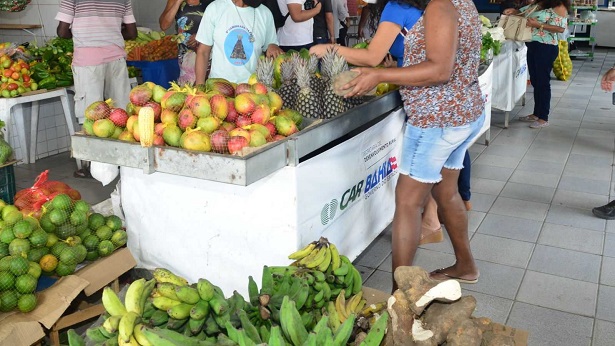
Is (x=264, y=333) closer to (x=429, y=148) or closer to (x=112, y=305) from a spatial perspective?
(x=112, y=305)

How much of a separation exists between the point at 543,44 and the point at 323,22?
272cm

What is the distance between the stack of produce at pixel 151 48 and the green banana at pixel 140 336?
17.8 ft

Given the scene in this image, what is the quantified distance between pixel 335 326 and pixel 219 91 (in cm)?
155

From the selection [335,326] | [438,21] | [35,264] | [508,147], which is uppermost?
[438,21]

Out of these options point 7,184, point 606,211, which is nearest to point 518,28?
point 606,211

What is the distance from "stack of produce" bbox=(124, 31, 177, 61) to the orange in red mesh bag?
329 cm

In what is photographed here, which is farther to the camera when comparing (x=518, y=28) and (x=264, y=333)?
(x=518, y=28)

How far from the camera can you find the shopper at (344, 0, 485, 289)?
8.67ft

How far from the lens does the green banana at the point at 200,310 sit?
1826mm

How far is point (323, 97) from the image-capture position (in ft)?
10.2

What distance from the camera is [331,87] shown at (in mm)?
3061

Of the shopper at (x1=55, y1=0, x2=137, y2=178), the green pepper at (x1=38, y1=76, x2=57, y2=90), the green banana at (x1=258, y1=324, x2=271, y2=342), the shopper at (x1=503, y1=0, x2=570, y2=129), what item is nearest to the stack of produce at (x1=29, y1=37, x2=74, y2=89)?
the green pepper at (x1=38, y1=76, x2=57, y2=90)

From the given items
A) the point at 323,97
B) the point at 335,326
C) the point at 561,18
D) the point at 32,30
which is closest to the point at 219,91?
the point at 323,97

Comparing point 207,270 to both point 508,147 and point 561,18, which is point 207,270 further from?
point 561,18
